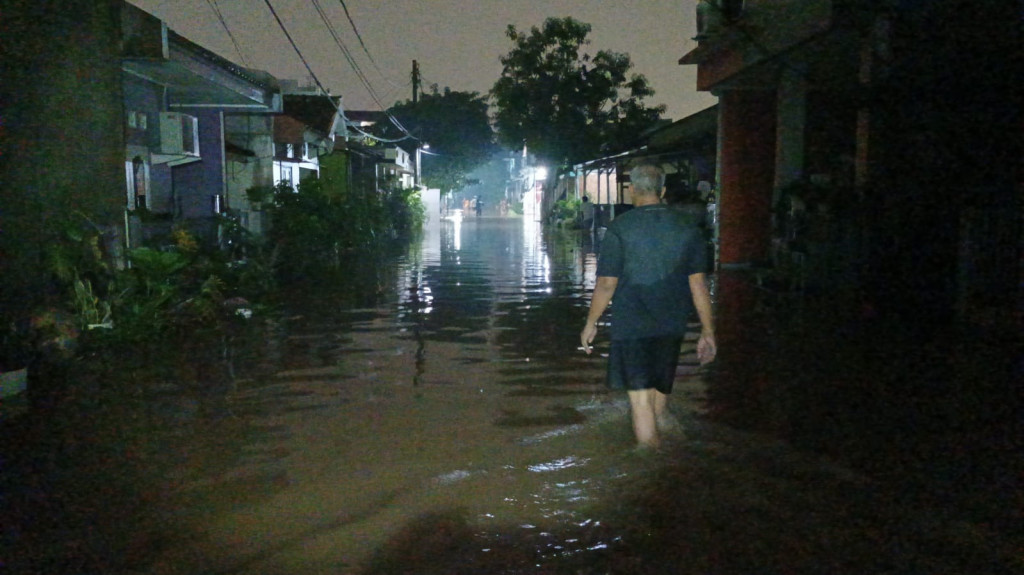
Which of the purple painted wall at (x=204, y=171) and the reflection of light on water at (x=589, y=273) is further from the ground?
the purple painted wall at (x=204, y=171)

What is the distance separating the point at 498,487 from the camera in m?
5.45

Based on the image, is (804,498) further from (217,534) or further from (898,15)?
(898,15)

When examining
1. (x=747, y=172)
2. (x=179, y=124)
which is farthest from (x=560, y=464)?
(x=747, y=172)

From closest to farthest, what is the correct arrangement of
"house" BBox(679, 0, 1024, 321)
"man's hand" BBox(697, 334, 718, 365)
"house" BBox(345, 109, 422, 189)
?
"man's hand" BBox(697, 334, 718, 365) < "house" BBox(679, 0, 1024, 321) < "house" BBox(345, 109, 422, 189)

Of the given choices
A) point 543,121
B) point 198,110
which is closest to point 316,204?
point 198,110

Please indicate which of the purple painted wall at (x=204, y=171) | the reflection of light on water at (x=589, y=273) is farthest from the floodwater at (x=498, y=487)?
the purple painted wall at (x=204, y=171)

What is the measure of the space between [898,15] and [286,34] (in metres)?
10.7

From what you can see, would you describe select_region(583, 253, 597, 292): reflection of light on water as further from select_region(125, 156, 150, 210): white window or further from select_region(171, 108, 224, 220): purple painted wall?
select_region(171, 108, 224, 220): purple painted wall

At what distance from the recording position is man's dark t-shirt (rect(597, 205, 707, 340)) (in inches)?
230

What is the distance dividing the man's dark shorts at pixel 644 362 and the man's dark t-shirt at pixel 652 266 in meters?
0.05

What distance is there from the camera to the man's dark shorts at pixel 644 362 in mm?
5859

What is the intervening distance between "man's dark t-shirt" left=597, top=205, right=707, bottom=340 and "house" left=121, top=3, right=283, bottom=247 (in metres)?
8.09

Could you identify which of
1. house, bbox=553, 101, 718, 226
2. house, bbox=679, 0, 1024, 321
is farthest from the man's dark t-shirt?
house, bbox=553, 101, 718, 226

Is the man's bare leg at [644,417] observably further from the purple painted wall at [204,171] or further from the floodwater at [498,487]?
the purple painted wall at [204,171]
